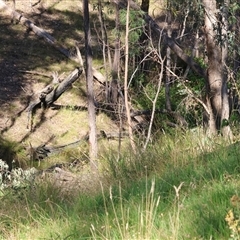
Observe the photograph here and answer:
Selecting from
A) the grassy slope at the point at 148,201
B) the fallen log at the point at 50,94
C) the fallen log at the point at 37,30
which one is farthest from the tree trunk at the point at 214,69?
the fallen log at the point at 37,30

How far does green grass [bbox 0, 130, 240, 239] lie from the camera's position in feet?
11.7

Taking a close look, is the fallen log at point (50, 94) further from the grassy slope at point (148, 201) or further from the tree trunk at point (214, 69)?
the grassy slope at point (148, 201)

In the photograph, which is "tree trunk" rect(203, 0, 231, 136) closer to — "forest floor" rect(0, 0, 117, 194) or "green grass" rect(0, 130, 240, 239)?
"forest floor" rect(0, 0, 117, 194)

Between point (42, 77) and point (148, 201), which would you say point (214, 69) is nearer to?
point (148, 201)

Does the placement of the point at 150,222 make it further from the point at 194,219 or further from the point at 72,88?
the point at 72,88

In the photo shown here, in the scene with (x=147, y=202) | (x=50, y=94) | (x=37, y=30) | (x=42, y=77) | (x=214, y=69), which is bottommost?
(x=50, y=94)

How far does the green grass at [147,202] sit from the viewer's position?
11.7ft

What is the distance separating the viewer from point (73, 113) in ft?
59.9

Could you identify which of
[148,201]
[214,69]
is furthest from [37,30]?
[148,201]

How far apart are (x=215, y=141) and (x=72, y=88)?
14.0m

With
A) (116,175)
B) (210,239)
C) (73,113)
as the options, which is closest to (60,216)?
(116,175)

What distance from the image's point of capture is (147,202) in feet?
12.4

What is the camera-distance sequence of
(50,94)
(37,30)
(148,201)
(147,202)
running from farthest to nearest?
1. (37,30)
2. (50,94)
3. (147,202)
4. (148,201)

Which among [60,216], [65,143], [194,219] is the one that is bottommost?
[65,143]
